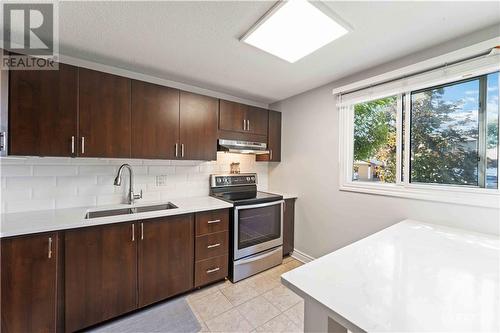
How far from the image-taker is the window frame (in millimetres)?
1539

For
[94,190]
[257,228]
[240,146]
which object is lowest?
[257,228]

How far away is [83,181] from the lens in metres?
2.04

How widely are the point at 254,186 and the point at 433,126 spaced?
6.94ft

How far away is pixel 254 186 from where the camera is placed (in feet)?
10.3

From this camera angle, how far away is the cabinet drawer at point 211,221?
6.93ft

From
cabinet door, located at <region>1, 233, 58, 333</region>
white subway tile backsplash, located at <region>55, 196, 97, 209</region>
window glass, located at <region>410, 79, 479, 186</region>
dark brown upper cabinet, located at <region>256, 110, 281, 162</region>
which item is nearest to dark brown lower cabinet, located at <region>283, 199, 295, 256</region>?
dark brown upper cabinet, located at <region>256, 110, 281, 162</region>

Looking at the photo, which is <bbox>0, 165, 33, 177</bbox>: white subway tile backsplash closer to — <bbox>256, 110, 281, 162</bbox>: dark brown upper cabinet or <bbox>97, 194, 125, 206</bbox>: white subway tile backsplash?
<bbox>97, 194, 125, 206</bbox>: white subway tile backsplash

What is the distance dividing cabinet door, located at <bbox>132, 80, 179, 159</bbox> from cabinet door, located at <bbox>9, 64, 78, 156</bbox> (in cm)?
46

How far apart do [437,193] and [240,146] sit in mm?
1977

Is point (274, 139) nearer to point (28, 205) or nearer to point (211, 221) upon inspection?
point (211, 221)

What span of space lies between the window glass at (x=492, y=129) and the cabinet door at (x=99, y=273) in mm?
2820

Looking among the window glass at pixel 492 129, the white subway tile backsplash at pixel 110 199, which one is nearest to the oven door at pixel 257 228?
the white subway tile backsplash at pixel 110 199

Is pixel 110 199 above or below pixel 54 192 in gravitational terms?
below

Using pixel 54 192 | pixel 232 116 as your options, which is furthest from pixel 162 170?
pixel 232 116
